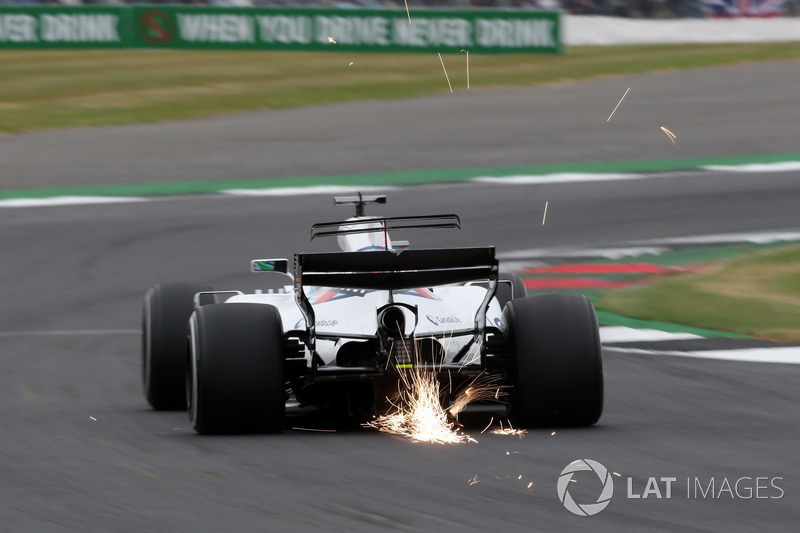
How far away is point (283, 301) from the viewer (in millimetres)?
8844

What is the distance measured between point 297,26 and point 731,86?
10.4m

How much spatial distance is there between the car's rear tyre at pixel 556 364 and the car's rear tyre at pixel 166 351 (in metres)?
2.20

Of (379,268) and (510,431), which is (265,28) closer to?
(379,268)

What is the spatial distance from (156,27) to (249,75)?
10.6ft

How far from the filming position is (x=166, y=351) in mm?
9062

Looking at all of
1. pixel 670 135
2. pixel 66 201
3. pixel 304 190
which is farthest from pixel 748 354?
pixel 670 135

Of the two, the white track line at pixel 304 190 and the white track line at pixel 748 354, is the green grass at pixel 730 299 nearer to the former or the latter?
the white track line at pixel 748 354

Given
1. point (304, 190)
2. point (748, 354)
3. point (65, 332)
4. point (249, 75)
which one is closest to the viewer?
point (748, 354)

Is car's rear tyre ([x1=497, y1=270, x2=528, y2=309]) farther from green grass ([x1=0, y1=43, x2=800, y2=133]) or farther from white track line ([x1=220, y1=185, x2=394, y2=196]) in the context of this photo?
green grass ([x1=0, y1=43, x2=800, y2=133])

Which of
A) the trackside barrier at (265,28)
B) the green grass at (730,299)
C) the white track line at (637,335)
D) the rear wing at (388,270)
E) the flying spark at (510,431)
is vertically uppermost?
the trackside barrier at (265,28)

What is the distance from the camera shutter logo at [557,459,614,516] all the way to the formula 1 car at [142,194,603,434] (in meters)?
0.89

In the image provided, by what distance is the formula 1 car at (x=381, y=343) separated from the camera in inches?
305

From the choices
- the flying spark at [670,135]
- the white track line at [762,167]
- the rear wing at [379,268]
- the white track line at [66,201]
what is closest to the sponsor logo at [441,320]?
the rear wing at [379,268]

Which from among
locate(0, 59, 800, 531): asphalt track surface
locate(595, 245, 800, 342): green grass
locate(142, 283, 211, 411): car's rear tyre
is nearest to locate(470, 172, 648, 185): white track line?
locate(595, 245, 800, 342): green grass
